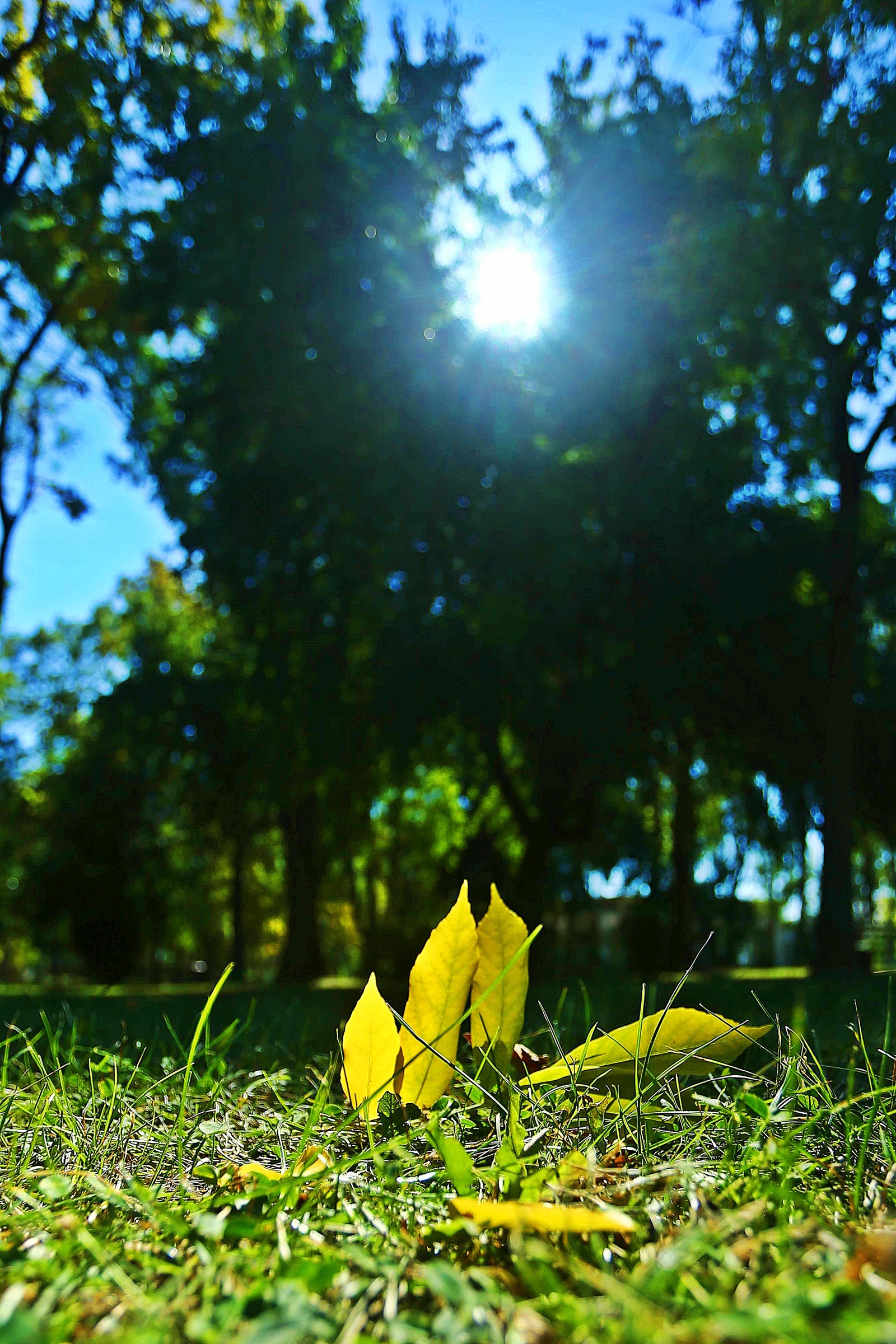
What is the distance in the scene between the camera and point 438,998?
4.35 ft

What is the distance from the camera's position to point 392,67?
1044cm

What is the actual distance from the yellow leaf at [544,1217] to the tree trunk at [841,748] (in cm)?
959

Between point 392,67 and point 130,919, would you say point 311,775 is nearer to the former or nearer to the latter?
point 392,67

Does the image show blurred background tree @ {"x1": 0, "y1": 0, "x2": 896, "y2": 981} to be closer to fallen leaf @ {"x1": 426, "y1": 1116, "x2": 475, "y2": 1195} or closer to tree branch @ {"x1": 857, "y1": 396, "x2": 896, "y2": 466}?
tree branch @ {"x1": 857, "y1": 396, "x2": 896, "y2": 466}

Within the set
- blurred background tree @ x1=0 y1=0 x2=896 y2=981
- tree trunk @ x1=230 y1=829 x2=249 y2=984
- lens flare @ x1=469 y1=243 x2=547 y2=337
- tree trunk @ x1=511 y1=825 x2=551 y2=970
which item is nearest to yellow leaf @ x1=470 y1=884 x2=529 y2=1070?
blurred background tree @ x1=0 y1=0 x2=896 y2=981

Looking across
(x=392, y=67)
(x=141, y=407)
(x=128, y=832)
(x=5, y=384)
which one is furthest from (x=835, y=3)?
(x=128, y=832)

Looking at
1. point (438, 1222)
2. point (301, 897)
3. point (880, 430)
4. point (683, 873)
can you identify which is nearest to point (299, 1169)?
point (438, 1222)

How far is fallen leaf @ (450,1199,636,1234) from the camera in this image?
0.78 meters

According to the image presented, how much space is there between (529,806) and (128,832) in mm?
11997

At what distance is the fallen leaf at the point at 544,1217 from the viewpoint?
30.7 inches

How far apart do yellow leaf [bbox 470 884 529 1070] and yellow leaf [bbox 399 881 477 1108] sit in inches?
1.7

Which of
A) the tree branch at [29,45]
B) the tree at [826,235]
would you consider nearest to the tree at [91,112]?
the tree branch at [29,45]

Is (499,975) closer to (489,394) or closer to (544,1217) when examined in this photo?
(544,1217)

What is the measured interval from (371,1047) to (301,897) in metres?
15.8
